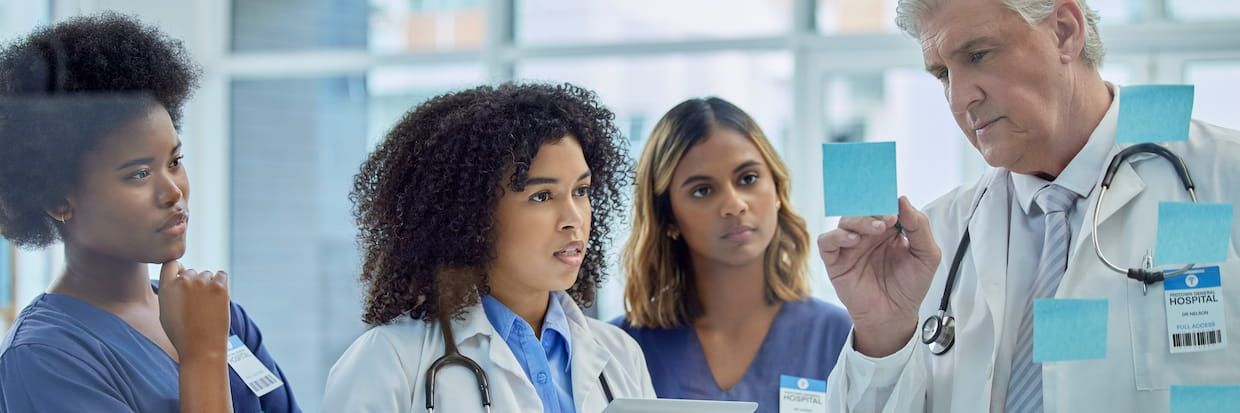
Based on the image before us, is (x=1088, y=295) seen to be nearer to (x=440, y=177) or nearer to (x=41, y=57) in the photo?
(x=440, y=177)

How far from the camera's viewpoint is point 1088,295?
1562 mm

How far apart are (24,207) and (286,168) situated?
3287 mm

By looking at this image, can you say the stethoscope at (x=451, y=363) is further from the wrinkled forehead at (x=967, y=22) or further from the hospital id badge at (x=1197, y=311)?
the hospital id badge at (x=1197, y=311)

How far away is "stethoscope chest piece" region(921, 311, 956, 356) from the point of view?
172 centimetres

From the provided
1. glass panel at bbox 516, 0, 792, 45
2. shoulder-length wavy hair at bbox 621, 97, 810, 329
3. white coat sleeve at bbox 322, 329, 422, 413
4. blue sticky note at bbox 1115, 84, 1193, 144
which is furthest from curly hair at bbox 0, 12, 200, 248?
glass panel at bbox 516, 0, 792, 45

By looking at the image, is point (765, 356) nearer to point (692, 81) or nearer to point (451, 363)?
point (451, 363)

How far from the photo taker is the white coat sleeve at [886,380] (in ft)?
5.56

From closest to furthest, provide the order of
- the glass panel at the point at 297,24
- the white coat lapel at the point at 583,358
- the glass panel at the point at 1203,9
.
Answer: the white coat lapel at the point at 583,358 → the glass panel at the point at 1203,9 → the glass panel at the point at 297,24

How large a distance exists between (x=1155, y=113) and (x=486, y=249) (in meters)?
1.09

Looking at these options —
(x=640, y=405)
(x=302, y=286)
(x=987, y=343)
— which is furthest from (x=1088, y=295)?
(x=302, y=286)

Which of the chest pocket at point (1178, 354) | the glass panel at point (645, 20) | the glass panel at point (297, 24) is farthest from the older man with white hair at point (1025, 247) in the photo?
the glass panel at point (297, 24)

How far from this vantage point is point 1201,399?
1.50 m

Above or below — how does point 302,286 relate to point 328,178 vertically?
below

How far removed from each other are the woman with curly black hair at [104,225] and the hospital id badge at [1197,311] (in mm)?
1405
